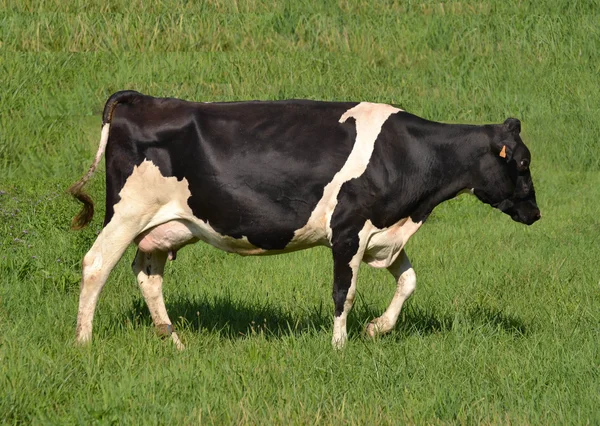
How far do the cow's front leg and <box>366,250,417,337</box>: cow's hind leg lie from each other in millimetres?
330

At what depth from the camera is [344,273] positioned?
7.08m

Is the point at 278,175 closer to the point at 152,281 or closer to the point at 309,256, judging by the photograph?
the point at 152,281

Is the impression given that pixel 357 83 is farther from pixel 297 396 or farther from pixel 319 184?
pixel 297 396

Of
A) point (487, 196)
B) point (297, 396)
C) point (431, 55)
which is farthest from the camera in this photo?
point (431, 55)

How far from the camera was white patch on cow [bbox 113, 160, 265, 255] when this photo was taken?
23.0 feet

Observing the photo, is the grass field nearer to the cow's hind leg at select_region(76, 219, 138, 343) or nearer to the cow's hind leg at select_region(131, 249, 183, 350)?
the cow's hind leg at select_region(131, 249, 183, 350)

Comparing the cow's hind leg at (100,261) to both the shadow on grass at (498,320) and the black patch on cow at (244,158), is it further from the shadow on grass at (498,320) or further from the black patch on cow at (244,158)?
the shadow on grass at (498,320)

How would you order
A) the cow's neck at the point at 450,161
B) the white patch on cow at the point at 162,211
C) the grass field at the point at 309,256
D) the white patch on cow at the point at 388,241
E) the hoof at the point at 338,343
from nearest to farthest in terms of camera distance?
1. the grass field at the point at 309,256
2. the hoof at the point at 338,343
3. the white patch on cow at the point at 162,211
4. the white patch on cow at the point at 388,241
5. the cow's neck at the point at 450,161

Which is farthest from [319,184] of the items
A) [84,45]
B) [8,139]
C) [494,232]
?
[84,45]

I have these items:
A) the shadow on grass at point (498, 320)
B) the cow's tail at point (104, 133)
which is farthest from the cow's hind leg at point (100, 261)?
the shadow on grass at point (498, 320)

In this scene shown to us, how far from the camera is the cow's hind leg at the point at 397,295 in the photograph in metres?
7.36

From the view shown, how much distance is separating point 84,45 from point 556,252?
10.3 metres

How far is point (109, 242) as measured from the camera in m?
7.07

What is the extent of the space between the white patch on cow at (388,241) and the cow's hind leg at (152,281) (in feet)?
5.06
